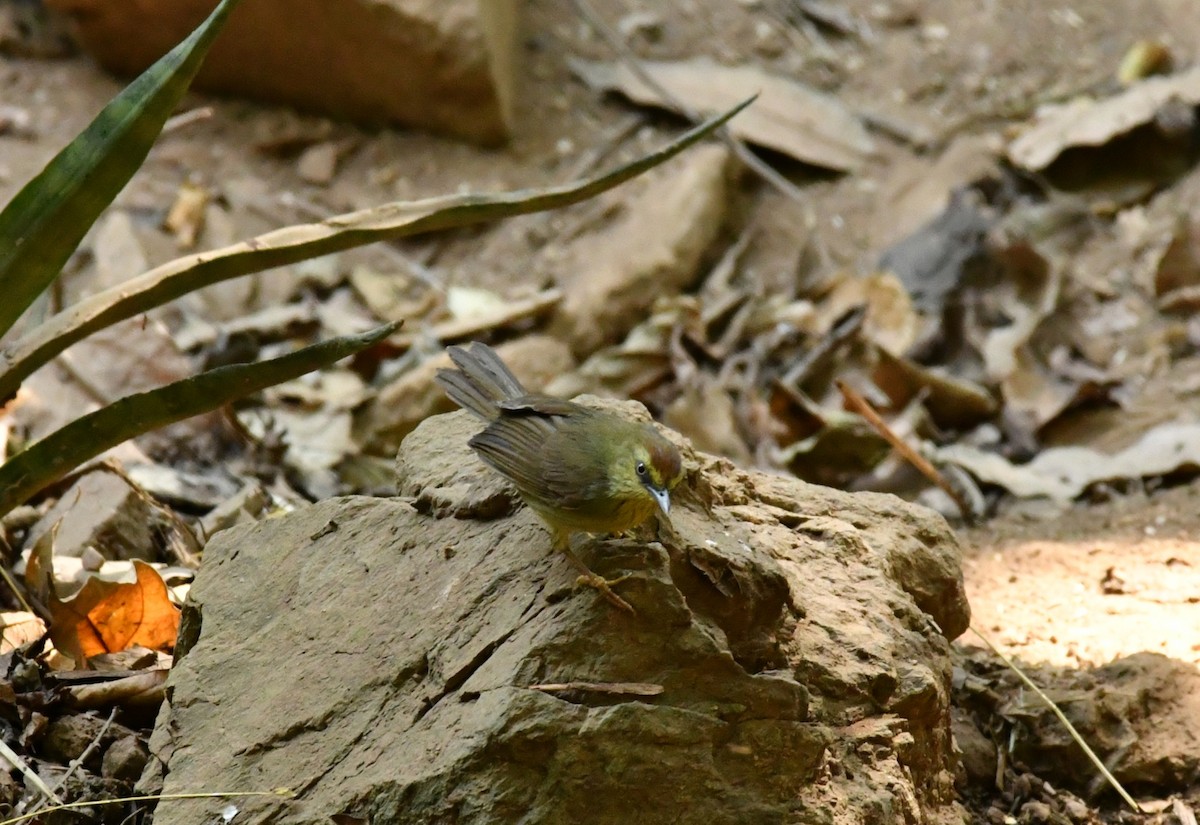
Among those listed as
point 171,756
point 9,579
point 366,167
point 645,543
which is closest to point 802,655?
point 645,543

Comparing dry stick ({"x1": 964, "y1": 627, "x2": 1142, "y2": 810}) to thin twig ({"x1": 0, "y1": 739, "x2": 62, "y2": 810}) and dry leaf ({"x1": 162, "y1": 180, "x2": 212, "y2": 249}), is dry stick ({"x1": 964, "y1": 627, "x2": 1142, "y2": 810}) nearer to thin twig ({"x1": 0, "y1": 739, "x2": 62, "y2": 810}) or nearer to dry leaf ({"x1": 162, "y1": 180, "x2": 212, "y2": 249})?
thin twig ({"x1": 0, "y1": 739, "x2": 62, "y2": 810})

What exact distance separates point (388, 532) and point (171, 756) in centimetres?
68

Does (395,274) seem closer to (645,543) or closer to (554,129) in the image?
(554,129)

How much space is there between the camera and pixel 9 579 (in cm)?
343

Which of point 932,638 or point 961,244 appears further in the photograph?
point 961,244

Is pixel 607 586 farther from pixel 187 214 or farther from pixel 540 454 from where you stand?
pixel 187 214

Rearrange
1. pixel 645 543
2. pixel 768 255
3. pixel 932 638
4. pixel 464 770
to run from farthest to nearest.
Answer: pixel 768 255, pixel 932 638, pixel 645 543, pixel 464 770

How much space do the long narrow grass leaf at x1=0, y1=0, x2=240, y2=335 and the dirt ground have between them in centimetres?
388

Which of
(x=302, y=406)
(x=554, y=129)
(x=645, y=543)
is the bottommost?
(x=302, y=406)

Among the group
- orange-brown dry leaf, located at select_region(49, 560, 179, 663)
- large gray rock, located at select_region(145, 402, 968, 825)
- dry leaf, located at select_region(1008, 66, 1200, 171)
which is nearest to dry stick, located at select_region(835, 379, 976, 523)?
large gray rock, located at select_region(145, 402, 968, 825)

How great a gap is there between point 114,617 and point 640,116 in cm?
549

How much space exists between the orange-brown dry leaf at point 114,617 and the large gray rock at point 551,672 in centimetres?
29

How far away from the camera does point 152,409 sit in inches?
111

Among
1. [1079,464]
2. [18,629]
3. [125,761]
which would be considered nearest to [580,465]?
[125,761]
